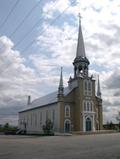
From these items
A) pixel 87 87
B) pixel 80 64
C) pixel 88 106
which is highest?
pixel 80 64

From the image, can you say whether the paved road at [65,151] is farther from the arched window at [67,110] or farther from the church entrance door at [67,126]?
the arched window at [67,110]

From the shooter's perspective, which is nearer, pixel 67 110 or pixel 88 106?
pixel 88 106

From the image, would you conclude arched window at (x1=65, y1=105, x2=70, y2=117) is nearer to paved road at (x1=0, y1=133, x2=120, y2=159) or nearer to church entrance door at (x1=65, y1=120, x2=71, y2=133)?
church entrance door at (x1=65, y1=120, x2=71, y2=133)

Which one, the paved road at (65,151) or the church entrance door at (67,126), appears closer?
the paved road at (65,151)

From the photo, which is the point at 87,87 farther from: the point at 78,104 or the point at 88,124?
the point at 88,124

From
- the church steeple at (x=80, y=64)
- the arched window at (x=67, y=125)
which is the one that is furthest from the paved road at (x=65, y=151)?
the church steeple at (x=80, y=64)

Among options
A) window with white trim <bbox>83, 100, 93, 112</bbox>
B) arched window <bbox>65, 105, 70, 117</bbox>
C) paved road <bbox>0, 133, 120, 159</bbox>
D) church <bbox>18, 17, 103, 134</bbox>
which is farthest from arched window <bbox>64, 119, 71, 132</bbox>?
paved road <bbox>0, 133, 120, 159</bbox>

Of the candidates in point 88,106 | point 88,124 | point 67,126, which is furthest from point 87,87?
point 67,126

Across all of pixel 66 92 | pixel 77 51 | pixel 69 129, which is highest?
pixel 77 51

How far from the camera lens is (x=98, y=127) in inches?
2591

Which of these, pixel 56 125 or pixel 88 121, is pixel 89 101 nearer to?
pixel 88 121

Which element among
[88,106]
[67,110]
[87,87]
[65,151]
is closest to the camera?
[65,151]

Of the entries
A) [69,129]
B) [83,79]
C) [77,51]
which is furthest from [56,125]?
[77,51]

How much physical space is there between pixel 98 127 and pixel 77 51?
63.5 feet
